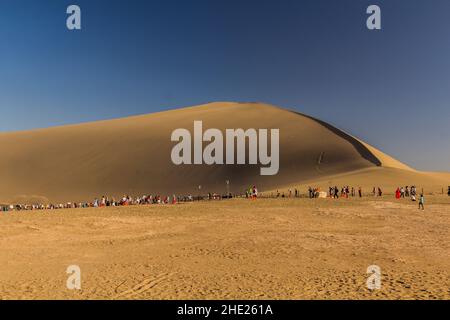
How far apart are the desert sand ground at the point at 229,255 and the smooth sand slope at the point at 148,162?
28649mm

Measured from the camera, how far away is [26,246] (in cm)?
1549

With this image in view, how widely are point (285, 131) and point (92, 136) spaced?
37.7 meters

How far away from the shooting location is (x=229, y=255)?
13.7m

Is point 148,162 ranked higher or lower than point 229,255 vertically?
higher

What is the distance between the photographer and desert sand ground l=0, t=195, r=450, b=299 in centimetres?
969

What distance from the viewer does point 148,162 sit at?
213 ft

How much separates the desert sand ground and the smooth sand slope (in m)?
28.6

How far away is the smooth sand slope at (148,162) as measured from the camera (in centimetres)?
5447

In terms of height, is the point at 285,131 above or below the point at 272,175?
above

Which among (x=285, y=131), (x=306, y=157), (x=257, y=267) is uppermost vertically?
(x=285, y=131)

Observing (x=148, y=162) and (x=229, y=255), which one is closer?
(x=229, y=255)

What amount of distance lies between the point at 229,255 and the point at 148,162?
52.8 meters
